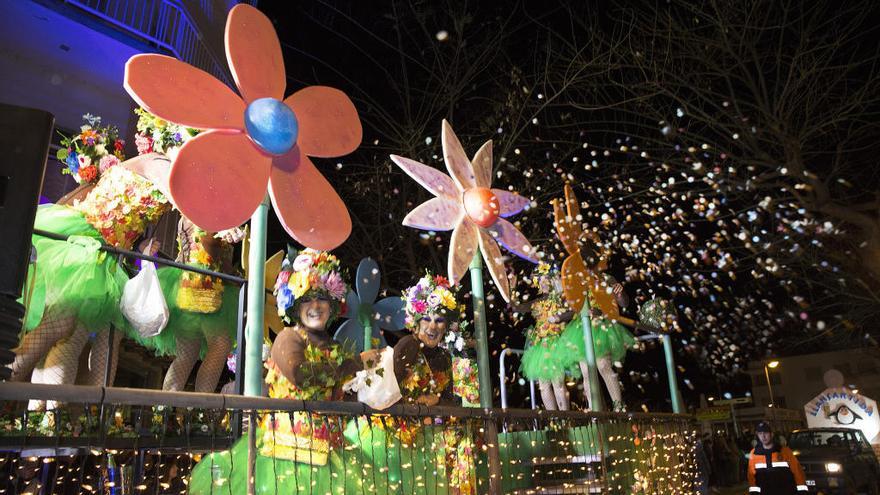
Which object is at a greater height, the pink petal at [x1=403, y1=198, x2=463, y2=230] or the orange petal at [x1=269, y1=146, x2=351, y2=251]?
the pink petal at [x1=403, y1=198, x2=463, y2=230]

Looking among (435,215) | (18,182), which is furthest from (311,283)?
(18,182)

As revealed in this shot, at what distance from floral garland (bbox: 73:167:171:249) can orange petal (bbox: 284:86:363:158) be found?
3.97 ft

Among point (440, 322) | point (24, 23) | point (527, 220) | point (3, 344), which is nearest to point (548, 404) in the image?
point (440, 322)

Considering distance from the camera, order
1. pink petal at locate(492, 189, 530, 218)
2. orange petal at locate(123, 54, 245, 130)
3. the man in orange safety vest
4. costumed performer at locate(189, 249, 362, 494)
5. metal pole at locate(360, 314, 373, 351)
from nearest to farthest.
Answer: orange petal at locate(123, 54, 245, 130) → costumed performer at locate(189, 249, 362, 494) → pink petal at locate(492, 189, 530, 218) → the man in orange safety vest → metal pole at locate(360, 314, 373, 351)

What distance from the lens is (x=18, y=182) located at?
1.20 meters

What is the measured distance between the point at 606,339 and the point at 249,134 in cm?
460

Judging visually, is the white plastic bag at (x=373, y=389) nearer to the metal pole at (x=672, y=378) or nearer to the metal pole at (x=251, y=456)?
the metal pole at (x=251, y=456)

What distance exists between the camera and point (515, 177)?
10539 millimetres

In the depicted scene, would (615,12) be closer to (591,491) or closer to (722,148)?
(722,148)

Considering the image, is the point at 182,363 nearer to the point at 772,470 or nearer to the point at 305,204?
the point at 305,204

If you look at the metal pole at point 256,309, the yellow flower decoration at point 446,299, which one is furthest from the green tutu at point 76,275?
the yellow flower decoration at point 446,299

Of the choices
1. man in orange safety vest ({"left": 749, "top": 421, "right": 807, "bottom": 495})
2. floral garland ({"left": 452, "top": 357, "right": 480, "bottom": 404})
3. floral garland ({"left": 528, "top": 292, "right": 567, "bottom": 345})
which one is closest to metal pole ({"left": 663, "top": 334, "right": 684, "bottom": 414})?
man in orange safety vest ({"left": 749, "top": 421, "right": 807, "bottom": 495})

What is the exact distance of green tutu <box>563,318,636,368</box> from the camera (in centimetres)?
639

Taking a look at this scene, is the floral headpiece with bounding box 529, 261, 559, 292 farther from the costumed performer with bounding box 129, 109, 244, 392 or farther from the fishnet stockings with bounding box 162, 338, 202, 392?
the fishnet stockings with bounding box 162, 338, 202, 392
